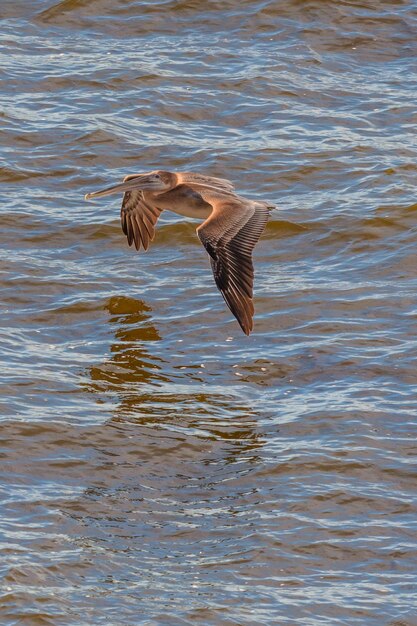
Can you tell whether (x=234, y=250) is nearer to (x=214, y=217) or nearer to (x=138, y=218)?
(x=214, y=217)

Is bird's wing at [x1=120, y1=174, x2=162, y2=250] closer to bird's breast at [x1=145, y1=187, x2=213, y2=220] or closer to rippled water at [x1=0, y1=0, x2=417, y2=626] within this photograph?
rippled water at [x1=0, y1=0, x2=417, y2=626]

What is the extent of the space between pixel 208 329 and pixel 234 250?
106cm

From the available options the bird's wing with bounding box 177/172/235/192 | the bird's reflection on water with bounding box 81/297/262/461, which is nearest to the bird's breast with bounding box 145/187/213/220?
the bird's wing with bounding box 177/172/235/192

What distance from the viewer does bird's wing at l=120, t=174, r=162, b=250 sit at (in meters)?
11.3

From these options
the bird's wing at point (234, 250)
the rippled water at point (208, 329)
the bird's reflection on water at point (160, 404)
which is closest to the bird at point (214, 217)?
the bird's wing at point (234, 250)

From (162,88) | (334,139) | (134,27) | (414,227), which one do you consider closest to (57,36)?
(134,27)

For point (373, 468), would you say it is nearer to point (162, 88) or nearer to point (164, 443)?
point (164, 443)

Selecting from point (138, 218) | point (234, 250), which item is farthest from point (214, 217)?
point (138, 218)

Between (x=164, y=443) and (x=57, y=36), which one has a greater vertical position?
(x=57, y=36)

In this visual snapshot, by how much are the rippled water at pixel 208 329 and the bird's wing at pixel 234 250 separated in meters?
0.61

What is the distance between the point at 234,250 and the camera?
30.7 feet

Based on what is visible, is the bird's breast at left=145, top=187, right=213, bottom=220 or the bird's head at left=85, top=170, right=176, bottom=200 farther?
the bird's head at left=85, top=170, right=176, bottom=200

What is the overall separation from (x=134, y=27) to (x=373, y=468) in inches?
352

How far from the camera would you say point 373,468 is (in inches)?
321
